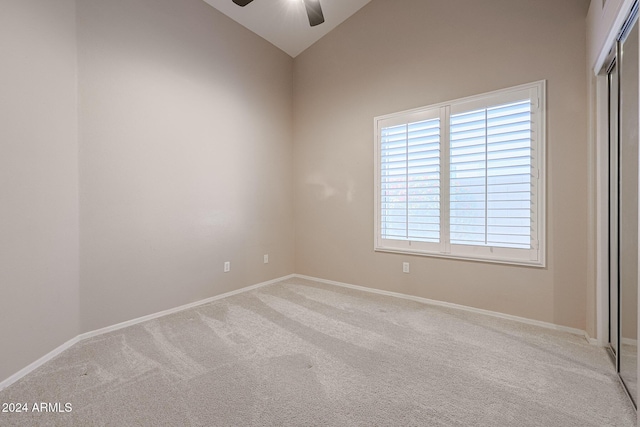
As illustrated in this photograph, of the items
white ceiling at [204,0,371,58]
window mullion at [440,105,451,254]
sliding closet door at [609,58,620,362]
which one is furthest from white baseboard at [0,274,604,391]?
white ceiling at [204,0,371,58]

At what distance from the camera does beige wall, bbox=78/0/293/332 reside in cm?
240

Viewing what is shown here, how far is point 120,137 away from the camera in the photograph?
2.53 metres

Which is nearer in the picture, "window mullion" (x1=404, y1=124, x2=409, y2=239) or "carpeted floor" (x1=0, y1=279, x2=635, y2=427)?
"carpeted floor" (x1=0, y1=279, x2=635, y2=427)

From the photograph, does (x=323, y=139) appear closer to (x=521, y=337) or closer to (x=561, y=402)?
(x=521, y=337)

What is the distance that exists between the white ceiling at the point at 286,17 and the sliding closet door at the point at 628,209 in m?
2.85

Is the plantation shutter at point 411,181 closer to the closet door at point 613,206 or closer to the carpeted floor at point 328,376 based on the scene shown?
the carpeted floor at point 328,376

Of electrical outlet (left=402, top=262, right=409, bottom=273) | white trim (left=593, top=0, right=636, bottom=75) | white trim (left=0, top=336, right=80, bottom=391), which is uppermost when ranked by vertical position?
white trim (left=593, top=0, right=636, bottom=75)

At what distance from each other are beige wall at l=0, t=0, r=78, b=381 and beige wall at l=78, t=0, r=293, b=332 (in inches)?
4.8

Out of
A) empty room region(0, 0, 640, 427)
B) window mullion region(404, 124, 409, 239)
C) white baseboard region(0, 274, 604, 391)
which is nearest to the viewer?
empty room region(0, 0, 640, 427)

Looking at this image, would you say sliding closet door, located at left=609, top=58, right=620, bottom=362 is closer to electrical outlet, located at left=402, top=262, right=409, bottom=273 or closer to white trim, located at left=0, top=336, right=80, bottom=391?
electrical outlet, located at left=402, top=262, right=409, bottom=273

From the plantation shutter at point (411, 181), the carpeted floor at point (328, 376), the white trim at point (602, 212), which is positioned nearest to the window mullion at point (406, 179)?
the plantation shutter at point (411, 181)

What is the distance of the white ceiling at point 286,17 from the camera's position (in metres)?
3.29

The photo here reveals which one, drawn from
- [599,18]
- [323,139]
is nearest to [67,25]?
[323,139]

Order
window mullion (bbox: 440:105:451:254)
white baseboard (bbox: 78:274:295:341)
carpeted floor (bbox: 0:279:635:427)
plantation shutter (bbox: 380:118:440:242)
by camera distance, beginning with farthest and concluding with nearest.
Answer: plantation shutter (bbox: 380:118:440:242) → window mullion (bbox: 440:105:451:254) → white baseboard (bbox: 78:274:295:341) → carpeted floor (bbox: 0:279:635:427)
